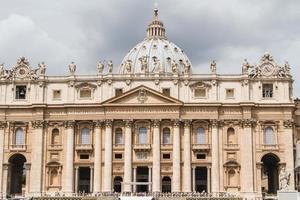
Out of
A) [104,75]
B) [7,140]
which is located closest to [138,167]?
[104,75]

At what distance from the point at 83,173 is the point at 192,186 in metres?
15.7

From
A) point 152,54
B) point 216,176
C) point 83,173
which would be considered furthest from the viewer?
point 152,54

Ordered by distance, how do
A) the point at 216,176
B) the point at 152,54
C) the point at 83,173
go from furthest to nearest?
the point at 152,54 → the point at 83,173 → the point at 216,176

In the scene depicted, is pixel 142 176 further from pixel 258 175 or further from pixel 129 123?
A: pixel 258 175

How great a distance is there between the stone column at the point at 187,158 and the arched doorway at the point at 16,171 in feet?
75.4

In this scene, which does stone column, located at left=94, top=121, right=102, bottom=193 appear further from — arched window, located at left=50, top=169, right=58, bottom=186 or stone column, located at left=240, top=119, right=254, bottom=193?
stone column, located at left=240, top=119, right=254, bottom=193

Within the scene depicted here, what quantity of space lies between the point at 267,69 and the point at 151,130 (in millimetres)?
18074

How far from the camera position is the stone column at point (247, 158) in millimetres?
79375

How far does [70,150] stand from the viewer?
81.8 metres

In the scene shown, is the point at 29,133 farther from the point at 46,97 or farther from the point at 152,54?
the point at 152,54

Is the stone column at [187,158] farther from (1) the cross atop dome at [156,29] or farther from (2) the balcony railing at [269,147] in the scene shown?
(1) the cross atop dome at [156,29]

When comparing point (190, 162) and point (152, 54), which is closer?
point (190, 162)

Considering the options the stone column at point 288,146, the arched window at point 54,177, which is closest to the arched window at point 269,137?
the stone column at point 288,146

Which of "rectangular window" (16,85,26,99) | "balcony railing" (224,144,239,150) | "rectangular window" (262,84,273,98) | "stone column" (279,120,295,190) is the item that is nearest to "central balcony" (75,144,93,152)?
"rectangular window" (16,85,26,99)
